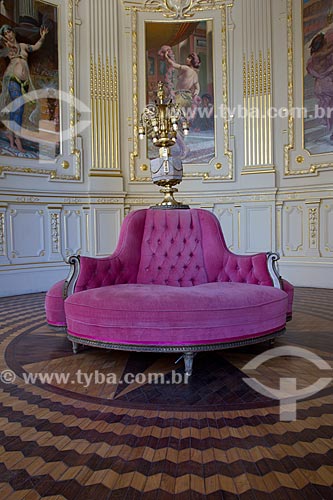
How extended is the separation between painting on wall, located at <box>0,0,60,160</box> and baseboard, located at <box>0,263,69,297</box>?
192cm

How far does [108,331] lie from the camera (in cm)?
275

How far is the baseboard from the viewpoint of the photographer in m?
6.42

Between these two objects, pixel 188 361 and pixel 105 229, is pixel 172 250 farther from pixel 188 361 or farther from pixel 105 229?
pixel 105 229

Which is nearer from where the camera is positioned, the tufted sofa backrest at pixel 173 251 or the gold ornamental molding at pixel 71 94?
the tufted sofa backrest at pixel 173 251

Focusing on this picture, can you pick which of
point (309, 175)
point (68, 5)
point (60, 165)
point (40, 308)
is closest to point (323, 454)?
point (40, 308)

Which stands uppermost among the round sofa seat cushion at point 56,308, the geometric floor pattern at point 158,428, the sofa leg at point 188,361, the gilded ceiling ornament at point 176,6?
the gilded ceiling ornament at point 176,6

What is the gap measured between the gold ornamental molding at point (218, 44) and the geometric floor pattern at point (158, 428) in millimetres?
5032

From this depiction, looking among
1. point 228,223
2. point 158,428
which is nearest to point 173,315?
point 158,428

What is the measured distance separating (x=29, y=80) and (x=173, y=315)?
5969 mm

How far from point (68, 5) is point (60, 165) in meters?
2.97

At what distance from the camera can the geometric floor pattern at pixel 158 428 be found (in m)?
1.54

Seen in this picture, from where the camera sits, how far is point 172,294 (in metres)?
2.79

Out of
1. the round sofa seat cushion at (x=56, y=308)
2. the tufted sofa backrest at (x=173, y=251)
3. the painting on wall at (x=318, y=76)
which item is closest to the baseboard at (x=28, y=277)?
the round sofa seat cushion at (x=56, y=308)

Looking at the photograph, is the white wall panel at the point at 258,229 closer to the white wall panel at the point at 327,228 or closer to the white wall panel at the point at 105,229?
the white wall panel at the point at 327,228
